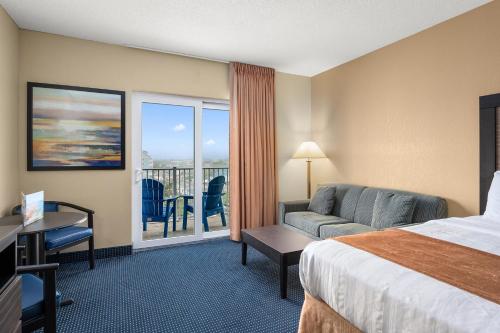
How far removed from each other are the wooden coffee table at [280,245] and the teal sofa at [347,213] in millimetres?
365

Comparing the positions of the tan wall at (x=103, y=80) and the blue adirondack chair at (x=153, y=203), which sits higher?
the tan wall at (x=103, y=80)

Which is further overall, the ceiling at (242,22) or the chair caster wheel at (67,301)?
the ceiling at (242,22)

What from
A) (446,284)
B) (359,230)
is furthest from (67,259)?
(446,284)

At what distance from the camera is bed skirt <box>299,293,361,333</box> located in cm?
143

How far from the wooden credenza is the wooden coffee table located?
1828mm

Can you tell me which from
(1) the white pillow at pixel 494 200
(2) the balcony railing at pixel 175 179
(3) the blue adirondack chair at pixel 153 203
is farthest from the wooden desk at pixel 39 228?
(1) the white pillow at pixel 494 200

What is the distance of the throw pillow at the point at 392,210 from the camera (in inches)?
114

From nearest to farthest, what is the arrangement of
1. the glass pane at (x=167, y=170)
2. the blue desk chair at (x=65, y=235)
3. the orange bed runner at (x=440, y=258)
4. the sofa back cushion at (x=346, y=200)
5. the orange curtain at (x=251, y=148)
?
the orange bed runner at (x=440, y=258) < the blue desk chair at (x=65, y=235) < the sofa back cushion at (x=346, y=200) < the glass pane at (x=167, y=170) < the orange curtain at (x=251, y=148)

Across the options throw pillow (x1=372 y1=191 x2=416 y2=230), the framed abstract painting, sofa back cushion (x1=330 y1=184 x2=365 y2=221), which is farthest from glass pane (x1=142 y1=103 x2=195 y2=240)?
throw pillow (x1=372 y1=191 x2=416 y2=230)

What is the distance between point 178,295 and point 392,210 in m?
2.32

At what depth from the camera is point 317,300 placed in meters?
1.63

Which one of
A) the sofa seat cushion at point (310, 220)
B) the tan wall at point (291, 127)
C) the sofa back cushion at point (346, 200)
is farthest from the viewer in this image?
the tan wall at point (291, 127)

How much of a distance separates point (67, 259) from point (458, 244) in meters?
3.82

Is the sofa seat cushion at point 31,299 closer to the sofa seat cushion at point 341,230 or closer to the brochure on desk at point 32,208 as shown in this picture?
the brochure on desk at point 32,208
